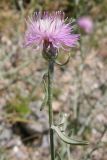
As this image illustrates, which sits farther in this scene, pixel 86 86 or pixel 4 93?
pixel 86 86

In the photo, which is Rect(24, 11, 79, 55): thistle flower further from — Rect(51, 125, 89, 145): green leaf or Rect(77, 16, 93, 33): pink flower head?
Rect(77, 16, 93, 33): pink flower head

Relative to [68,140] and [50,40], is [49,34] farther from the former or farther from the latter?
[68,140]

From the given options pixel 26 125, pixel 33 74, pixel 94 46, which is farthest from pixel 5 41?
pixel 26 125

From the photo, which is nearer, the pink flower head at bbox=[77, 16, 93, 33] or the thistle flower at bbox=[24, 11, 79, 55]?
the thistle flower at bbox=[24, 11, 79, 55]

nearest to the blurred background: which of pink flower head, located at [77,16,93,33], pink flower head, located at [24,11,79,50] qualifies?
pink flower head, located at [77,16,93,33]

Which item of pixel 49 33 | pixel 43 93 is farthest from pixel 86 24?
pixel 49 33

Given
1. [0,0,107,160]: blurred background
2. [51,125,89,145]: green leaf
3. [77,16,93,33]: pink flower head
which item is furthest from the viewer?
[77,16,93,33]: pink flower head

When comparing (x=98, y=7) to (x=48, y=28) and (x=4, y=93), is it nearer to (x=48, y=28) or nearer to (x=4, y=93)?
(x=4, y=93)
